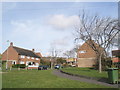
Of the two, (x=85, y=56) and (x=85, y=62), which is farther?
(x=85, y=56)

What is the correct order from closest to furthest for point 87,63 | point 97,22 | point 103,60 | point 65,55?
point 97,22 → point 103,60 → point 87,63 → point 65,55

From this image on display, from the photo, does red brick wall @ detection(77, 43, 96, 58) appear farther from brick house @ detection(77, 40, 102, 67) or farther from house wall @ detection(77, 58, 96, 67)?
house wall @ detection(77, 58, 96, 67)

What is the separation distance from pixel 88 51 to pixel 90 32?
27446 mm

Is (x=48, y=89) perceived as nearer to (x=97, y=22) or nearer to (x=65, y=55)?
(x=97, y=22)

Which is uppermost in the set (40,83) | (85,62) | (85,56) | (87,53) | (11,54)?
(87,53)

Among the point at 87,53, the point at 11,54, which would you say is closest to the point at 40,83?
the point at 87,53

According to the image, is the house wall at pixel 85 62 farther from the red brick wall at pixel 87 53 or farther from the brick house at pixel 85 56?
the red brick wall at pixel 87 53

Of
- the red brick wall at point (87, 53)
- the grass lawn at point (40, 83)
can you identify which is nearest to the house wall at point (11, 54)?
the red brick wall at point (87, 53)

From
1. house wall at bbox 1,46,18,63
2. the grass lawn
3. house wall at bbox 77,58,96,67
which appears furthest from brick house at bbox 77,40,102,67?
the grass lawn

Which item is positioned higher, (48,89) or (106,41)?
(106,41)

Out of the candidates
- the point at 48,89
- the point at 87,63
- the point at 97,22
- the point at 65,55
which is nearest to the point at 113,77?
the point at 48,89

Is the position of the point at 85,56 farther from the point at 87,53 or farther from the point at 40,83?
the point at 40,83

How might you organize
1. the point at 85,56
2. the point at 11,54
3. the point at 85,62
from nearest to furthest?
the point at 85,62 < the point at 85,56 < the point at 11,54

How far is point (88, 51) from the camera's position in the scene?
5197 cm
